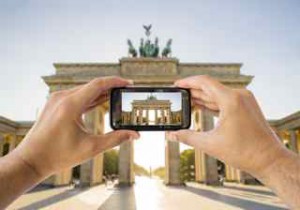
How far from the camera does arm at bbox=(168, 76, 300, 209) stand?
176cm

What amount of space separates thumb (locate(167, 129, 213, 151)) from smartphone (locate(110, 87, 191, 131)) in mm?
201

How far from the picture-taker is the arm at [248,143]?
5.77 ft

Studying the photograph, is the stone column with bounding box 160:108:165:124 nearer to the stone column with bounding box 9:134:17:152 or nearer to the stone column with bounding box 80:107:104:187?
the stone column with bounding box 80:107:104:187

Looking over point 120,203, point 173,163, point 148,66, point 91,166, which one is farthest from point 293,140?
point 120,203

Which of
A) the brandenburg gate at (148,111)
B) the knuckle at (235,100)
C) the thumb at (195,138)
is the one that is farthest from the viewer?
the brandenburg gate at (148,111)

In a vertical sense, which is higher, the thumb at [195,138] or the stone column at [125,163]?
the thumb at [195,138]

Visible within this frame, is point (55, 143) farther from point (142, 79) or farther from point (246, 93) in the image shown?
point (142, 79)

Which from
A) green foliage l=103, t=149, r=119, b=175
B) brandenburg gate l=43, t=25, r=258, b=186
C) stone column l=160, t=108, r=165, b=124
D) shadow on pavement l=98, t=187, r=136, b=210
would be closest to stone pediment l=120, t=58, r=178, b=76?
brandenburg gate l=43, t=25, r=258, b=186

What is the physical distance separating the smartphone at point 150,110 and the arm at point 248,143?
31 centimetres

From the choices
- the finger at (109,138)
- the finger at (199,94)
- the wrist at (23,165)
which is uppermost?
the finger at (199,94)

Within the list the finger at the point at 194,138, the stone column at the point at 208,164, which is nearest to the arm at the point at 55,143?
the finger at the point at 194,138

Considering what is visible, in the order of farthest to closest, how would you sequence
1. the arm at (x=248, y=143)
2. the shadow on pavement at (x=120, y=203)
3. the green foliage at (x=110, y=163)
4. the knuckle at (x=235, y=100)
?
the green foliage at (x=110, y=163) < the shadow on pavement at (x=120, y=203) < the knuckle at (x=235, y=100) < the arm at (x=248, y=143)

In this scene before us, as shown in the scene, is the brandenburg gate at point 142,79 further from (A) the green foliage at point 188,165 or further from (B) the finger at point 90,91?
(B) the finger at point 90,91

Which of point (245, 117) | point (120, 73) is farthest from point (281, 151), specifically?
point (120, 73)
